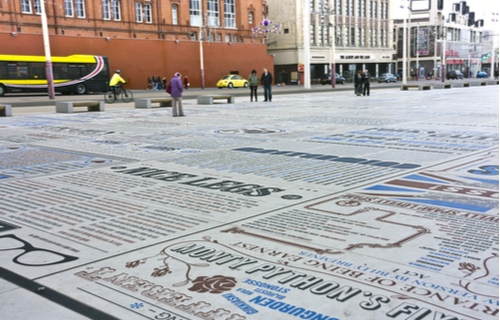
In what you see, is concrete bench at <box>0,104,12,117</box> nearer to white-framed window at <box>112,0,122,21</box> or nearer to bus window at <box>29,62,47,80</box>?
bus window at <box>29,62,47,80</box>

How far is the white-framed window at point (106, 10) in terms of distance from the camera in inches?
2028

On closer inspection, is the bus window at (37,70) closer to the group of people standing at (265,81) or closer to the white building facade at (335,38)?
the group of people standing at (265,81)

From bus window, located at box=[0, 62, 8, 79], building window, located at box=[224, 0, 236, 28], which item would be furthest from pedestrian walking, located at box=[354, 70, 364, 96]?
building window, located at box=[224, 0, 236, 28]

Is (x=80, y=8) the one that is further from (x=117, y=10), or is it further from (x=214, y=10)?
(x=214, y=10)

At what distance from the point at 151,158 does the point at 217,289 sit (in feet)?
18.5

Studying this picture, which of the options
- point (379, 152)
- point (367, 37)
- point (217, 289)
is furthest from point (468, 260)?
point (367, 37)

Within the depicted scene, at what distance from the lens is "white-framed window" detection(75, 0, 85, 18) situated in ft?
163

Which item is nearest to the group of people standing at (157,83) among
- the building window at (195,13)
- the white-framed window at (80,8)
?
the white-framed window at (80,8)

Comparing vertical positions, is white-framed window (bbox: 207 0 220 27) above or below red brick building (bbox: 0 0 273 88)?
above

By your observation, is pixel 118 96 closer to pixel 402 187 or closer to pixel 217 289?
pixel 402 187

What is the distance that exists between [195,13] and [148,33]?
691cm

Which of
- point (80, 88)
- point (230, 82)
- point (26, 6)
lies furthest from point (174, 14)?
point (80, 88)

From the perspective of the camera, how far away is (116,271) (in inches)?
141

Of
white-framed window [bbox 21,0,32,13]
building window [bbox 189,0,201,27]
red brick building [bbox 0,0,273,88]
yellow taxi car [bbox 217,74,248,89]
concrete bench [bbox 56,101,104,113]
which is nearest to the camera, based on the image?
concrete bench [bbox 56,101,104,113]
